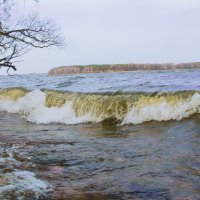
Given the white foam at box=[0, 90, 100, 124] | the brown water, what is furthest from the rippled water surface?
the brown water

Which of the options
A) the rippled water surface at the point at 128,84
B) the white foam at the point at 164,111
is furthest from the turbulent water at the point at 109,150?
the rippled water surface at the point at 128,84

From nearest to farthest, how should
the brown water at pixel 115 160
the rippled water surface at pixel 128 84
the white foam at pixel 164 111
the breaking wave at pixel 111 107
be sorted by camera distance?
the brown water at pixel 115 160 → the white foam at pixel 164 111 → the breaking wave at pixel 111 107 → the rippled water surface at pixel 128 84

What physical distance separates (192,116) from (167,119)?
74 centimetres

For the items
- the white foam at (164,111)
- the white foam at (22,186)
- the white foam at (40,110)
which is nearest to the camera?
the white foam at (22,186)

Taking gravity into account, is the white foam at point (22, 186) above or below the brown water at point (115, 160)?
above

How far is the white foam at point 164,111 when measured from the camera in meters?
11.4

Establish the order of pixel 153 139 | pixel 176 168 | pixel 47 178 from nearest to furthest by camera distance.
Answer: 1. pixel 47 178
2. pixel 176 168
3. pixel 153 139

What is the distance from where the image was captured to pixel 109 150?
7.55 meters

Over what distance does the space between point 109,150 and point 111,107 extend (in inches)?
226

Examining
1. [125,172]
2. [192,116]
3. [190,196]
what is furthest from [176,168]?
[192,116]

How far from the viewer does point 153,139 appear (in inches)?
344

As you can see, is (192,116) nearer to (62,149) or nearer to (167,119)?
(167,119)

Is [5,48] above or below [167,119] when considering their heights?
above

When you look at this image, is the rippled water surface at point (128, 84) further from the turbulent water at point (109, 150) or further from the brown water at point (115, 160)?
the brown water at point (115, 160)
